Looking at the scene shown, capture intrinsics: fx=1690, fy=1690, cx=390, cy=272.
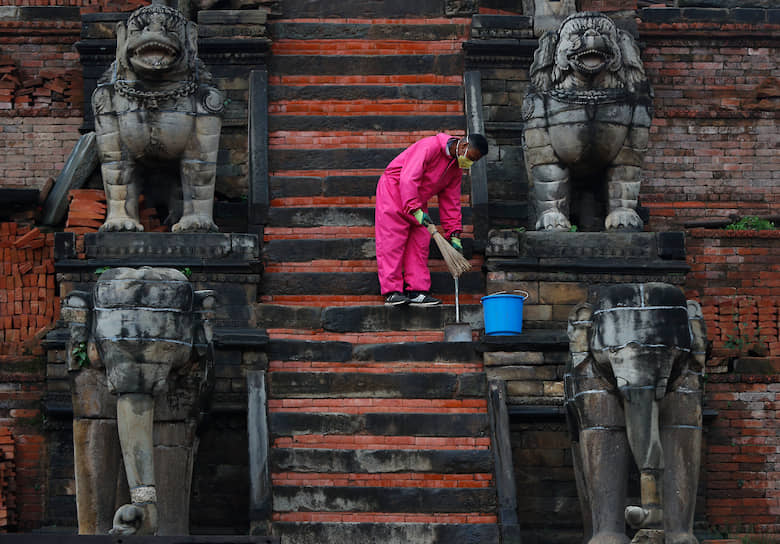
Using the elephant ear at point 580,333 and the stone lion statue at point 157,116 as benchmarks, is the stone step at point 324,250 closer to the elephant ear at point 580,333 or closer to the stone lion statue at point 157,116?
the stone lion statue at point 157,116

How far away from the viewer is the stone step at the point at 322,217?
48.4 feet

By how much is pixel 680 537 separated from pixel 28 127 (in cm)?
823

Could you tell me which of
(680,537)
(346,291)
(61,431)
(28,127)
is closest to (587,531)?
(680,537)

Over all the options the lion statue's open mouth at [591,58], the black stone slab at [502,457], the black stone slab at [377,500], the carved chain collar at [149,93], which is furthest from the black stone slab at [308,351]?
the lion statue's open mouth at [591,58]

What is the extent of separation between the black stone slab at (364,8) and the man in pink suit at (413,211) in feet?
10.9

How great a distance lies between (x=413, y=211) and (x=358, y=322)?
1.01 meters

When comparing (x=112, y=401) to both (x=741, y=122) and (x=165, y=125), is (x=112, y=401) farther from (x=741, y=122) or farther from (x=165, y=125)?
(x=741, y=122)

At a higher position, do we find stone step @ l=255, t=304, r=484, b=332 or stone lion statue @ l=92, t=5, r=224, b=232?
stone lion statue @ l=92, t=5, r=224, b=232

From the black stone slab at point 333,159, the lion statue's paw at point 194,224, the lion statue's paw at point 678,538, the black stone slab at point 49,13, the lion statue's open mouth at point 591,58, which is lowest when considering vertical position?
the lion statue's paw at point 678,538

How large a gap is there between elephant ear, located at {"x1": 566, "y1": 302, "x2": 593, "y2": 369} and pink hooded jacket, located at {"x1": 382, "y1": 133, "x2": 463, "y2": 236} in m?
2.51

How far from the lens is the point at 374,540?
39.9 ft

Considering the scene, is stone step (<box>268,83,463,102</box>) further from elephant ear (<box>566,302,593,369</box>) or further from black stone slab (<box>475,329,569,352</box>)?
elephant ear (<box>566,302,593,369</box>)

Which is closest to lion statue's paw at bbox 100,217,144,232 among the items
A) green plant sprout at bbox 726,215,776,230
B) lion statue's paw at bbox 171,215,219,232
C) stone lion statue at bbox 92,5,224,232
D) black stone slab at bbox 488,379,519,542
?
stone lion statue at bbox 92,5,224,232

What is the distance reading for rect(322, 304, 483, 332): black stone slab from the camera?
45.3 feet
